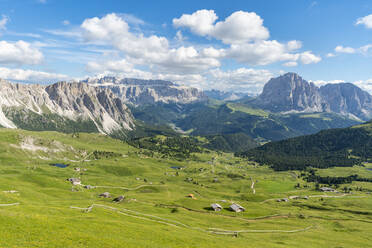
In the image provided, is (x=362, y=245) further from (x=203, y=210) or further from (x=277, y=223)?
(x=203, y=210)

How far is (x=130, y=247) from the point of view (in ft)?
182

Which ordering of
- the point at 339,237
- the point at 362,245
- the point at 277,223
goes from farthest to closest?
the point at 277,223, the point at 339,237, the point at 362,245

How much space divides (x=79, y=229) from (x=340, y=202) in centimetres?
21433

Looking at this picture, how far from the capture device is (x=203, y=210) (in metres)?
139

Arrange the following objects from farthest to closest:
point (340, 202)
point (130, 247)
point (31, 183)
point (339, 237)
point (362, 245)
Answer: point (340, 202)
point (31, 183)
point (339, 237)
point (362, 245)
point (130, 247)

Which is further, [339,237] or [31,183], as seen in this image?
[31,183]

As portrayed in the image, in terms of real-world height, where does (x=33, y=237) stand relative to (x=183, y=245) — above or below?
above

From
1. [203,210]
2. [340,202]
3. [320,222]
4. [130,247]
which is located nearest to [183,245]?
[130,247]

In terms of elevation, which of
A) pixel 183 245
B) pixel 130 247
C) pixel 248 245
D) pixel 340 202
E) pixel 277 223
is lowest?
pixel 340 202

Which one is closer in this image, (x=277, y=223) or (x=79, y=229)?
(x=79, y=229)

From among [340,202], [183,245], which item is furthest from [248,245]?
[340,202]

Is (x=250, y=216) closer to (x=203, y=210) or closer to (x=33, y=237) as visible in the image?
(x=203, y=210)

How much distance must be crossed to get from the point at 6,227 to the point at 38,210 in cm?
3007

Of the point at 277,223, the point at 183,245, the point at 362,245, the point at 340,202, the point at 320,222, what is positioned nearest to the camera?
the point at 183,245
